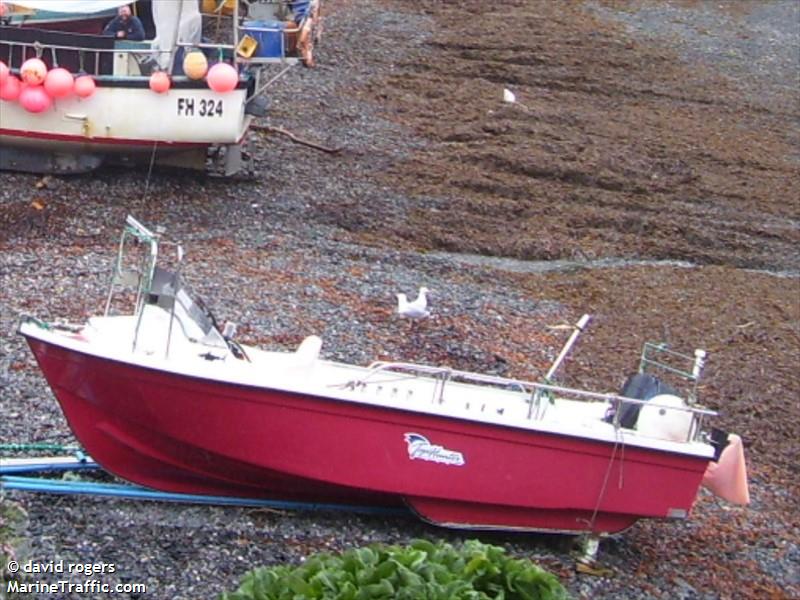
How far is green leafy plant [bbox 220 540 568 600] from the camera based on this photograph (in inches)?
178

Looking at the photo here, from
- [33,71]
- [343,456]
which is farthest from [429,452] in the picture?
[33,71]

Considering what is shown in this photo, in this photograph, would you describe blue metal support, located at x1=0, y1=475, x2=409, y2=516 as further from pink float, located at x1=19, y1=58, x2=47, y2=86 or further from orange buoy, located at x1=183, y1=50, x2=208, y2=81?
orange buoy, located at x1=183, y1=50, x2=208, y2=81

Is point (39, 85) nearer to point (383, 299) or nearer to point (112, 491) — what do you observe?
point (383, 299)

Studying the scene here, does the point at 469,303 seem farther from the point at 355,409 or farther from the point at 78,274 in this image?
the point at 355,409

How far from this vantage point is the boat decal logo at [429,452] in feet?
25.2

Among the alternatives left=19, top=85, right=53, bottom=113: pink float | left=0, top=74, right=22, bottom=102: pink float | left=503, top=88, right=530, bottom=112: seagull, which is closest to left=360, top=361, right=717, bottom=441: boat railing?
left=19, top=85, right=53, bottom=113: pink float

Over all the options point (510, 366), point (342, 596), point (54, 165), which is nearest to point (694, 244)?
point (510, 366)

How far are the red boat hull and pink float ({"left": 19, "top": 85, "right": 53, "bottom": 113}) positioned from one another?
7.05 m

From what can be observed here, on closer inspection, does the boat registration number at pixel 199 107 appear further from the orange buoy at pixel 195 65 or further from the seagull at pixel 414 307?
the seagull at pixel 414 307

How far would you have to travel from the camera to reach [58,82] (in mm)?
14156

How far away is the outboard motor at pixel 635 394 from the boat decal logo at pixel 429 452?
1.09 m

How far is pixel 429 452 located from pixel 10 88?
8288 mm

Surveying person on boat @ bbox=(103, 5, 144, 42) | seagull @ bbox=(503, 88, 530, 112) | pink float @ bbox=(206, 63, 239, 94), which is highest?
person on boat @ bbox=(103, 5, 144, 42)

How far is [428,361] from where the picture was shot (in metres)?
11.2
